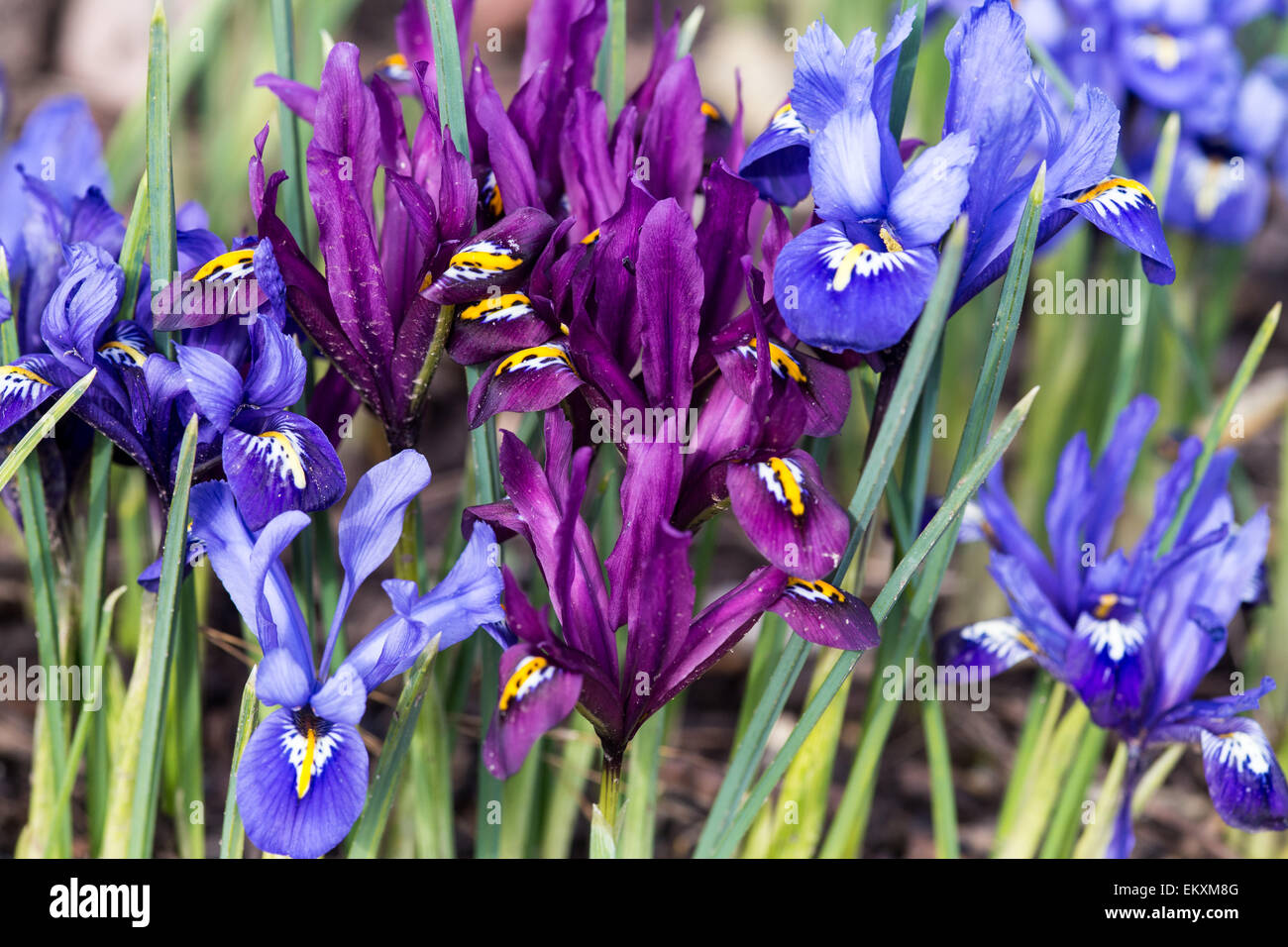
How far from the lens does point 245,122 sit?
252cm

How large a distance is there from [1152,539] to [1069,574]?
0.41 ft

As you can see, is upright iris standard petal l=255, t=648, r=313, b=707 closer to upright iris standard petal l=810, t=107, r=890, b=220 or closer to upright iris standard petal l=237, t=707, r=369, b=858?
upright iris standard petal l=237, t=707, r=369, b=858

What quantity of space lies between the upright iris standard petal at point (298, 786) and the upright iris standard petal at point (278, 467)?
0.66 ft

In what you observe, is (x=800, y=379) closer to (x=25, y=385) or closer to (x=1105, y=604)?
(x=1105, y=604)

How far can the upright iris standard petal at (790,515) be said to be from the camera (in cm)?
99

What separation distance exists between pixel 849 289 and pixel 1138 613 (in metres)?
0.70

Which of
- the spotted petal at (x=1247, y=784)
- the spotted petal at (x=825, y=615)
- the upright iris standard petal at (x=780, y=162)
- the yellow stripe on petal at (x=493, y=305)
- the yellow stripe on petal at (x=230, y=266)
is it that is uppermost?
the upright iris standard petal at (x=780, y=162)

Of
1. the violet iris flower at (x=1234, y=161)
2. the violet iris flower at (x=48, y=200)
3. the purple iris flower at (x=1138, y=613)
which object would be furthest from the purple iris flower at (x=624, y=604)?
the violet iris flower at (x=1234, y=161)

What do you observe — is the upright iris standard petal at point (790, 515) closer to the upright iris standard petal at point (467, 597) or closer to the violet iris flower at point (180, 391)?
the upright iris standard petal at point (467, 597)

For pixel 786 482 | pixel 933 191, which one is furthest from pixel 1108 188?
pixel 786 482

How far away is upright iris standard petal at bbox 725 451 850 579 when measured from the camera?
995 mm
